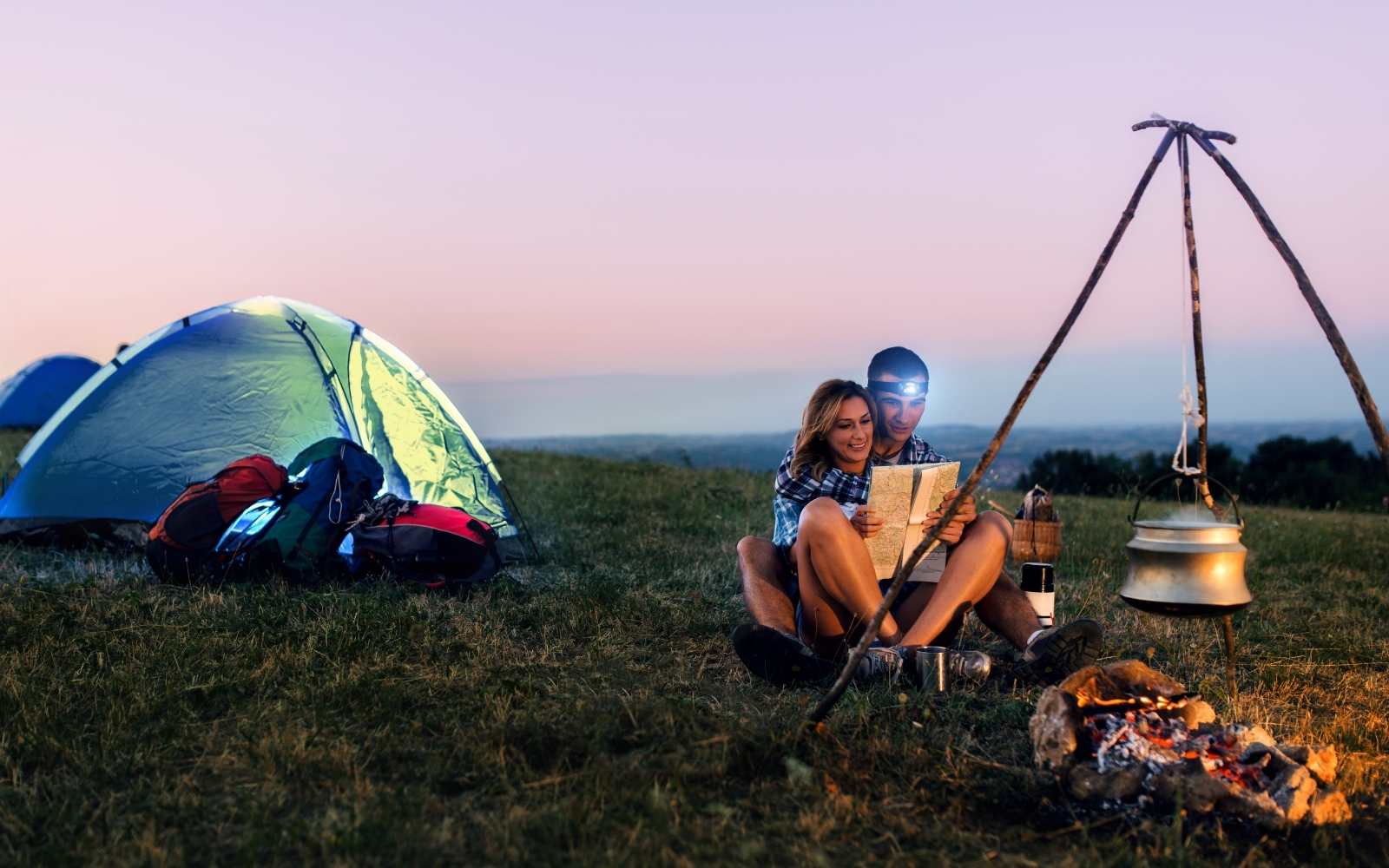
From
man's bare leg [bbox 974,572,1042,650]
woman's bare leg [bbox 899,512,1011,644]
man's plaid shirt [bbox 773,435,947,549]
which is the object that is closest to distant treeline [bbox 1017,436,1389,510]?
man's plaid shirt [bbox 773,435,947,549]

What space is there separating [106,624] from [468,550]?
1.96m

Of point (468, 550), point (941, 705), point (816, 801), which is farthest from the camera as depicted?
point (468, 550)

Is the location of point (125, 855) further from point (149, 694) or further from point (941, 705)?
point (941, 705)

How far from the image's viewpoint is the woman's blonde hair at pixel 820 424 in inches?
194

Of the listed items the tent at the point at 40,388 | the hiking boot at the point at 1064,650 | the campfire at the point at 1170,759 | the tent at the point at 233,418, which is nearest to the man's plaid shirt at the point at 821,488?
the hiking boot at the point at 1064,650

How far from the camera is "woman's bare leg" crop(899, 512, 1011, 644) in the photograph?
474cm

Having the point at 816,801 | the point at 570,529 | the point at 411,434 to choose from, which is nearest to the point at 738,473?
the point at 570,529

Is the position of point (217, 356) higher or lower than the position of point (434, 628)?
higher

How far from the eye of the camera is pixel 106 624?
17.6 ft

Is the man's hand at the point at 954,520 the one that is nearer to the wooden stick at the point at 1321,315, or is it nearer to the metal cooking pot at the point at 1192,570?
the metal cooking pot at the point at 1192,570

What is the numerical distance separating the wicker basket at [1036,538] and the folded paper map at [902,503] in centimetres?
45

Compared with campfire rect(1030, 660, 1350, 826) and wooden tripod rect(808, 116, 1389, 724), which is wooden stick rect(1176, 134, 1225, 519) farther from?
campfire rect(1030, 660, 1350, 826)

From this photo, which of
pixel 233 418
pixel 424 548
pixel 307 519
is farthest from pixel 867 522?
pixel 233 418

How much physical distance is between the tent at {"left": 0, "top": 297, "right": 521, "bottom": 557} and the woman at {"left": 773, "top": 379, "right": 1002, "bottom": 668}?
130 inches
